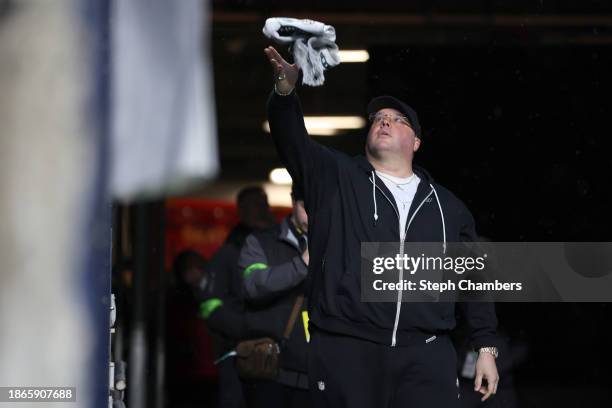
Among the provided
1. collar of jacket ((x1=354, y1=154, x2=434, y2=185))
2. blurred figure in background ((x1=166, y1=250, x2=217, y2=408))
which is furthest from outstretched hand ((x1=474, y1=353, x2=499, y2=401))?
blurred figure in background ((x1=166, y1=250, x2=217, y2=408))

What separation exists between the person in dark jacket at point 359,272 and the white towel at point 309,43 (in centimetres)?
6

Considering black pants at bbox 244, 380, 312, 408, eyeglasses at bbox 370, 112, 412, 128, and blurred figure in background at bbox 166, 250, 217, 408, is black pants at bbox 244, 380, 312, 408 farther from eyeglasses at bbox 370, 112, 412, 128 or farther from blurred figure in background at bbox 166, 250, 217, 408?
blurred figure in background at bbox 166, 250, 217, 408

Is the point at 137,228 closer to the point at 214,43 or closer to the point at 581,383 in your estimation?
the point at 214,43

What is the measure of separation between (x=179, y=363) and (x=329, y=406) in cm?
385

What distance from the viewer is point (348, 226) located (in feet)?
14.8

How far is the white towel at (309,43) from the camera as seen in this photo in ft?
13.9

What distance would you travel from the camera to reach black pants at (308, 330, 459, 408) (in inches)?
173

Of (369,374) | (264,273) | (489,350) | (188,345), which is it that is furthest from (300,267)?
(188,345)

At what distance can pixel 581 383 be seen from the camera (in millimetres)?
6992

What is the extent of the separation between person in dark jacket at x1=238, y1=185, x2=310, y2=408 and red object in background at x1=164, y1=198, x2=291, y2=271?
255 cm

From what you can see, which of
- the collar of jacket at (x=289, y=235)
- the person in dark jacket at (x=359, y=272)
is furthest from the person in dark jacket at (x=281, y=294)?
the person in dark jacket at (x=359, y=272)

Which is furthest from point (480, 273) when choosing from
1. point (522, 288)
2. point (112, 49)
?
point (112, 49)

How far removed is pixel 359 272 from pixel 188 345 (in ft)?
12.6

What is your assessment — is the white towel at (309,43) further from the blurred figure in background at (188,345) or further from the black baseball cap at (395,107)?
the blurred figure in background at (188,345)
